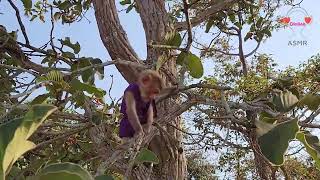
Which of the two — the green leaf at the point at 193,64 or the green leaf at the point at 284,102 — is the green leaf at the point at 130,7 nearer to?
the green leaf at the point at 193,64

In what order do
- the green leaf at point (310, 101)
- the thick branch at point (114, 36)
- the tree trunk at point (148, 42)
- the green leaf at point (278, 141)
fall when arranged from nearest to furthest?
the green leaf at point (278, 141), the green leaf at point (310, 101), the tree trunk at point (148, 42), the thick branch at point (114, 36)

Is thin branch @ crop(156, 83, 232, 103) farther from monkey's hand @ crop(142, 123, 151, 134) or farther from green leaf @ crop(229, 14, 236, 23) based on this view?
green leaf @ crop(229, 14, 236, 23)

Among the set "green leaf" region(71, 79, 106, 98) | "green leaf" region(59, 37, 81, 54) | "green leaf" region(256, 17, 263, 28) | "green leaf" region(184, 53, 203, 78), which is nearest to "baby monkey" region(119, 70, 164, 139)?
"green leaf" region(184, 53, 203, 78)

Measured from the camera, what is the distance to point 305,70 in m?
2.23

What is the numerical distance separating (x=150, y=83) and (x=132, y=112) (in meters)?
0.15

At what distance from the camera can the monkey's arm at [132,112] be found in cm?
195

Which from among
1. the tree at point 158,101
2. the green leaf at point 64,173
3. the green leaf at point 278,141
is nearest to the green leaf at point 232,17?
the tree at point 158,101

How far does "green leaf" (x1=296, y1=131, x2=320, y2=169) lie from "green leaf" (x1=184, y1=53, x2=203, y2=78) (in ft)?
2.47

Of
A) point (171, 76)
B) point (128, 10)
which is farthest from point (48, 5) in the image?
point (171, 76)

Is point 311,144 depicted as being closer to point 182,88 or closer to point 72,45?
point 182,88

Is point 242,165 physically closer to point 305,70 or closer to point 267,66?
point 267,66

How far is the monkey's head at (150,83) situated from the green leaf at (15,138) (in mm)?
1399

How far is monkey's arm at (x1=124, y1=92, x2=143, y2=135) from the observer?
76.9 inches

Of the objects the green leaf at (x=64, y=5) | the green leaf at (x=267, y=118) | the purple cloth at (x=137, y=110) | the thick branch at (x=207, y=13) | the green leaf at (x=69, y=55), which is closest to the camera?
the green leaf at (x=267, y=118)
